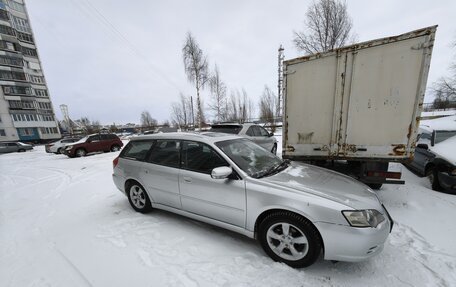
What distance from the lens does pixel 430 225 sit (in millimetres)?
2932

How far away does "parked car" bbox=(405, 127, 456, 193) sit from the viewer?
3945 mm

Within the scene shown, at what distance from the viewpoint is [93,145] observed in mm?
13102

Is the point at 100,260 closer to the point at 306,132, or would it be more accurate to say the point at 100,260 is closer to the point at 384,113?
the point at 306,132

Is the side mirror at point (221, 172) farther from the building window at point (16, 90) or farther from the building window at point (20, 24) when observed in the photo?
the building window at point (20, 24)

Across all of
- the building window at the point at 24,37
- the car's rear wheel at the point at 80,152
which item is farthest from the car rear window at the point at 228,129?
the building window at the point at 24,37

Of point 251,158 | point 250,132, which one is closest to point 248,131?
point 250,132

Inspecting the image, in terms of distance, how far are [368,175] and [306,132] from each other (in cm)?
146

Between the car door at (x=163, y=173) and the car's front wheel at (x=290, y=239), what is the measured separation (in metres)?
1.46

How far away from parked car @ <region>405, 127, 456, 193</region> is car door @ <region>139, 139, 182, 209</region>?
421 centimetres

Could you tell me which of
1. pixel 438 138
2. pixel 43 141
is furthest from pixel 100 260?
pixel 43 141

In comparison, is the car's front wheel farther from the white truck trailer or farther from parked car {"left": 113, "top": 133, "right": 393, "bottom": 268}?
the white truck trailer

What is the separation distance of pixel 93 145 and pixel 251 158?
14.2 metres

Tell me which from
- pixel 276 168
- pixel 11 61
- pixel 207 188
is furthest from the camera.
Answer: pixel 11 61

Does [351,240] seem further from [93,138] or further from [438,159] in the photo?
[93,138]
